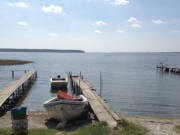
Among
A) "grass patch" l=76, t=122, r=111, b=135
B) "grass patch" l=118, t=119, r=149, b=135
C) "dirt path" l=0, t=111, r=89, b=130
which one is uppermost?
"grass patch" l=76, t=122, r=111, b=135

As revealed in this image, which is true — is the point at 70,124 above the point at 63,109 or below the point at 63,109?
below

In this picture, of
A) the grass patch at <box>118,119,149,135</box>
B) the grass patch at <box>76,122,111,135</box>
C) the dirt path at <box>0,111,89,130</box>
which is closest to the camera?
the grass patch at <box>76,122,111,135</box>

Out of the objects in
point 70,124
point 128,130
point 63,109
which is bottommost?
point 70,124

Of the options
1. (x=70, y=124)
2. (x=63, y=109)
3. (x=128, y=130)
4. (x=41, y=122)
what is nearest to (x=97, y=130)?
(x=128, y=130)

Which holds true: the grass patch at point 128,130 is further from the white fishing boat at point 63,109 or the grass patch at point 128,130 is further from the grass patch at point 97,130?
the white fishing boat at point 63,109

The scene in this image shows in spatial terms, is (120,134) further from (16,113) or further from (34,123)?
(34,123)

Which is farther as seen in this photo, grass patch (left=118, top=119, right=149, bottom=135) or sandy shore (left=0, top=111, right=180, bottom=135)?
sandy shore (left=0, top=111, right=180, bottom=135)

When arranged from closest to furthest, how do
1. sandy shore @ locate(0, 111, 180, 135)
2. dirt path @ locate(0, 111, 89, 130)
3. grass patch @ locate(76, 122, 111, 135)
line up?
grass patch @ locate(76, 122, 111, 135) → sandy shore @ locate(0, 111, 180, 135) → dirt path @ locate(0, 111, 89, 130)

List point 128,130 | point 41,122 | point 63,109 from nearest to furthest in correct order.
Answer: point 128,130
point 63,109
point 41,122

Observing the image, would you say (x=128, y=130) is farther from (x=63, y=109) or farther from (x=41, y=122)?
(x=41, y=122)

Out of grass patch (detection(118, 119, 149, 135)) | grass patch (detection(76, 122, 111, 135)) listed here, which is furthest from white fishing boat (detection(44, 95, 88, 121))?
grass patch (detection(118, 119, 149, 135))

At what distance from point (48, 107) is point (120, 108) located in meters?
8.07

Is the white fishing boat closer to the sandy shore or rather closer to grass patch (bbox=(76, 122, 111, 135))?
the sandy shore

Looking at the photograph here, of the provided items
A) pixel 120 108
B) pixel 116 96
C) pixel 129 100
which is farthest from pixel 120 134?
pixel 116 96
